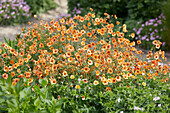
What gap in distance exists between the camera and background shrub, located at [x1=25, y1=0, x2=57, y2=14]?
7.38 m

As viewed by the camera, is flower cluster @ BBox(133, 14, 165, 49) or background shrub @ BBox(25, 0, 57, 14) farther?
background shrub @ BBox(25, 0, 57, 14)

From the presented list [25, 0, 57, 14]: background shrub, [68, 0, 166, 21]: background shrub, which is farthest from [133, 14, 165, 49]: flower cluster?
[25, 0, 57, 14]: background shrub

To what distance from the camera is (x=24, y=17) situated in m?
6.95

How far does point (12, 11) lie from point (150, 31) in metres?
4.21

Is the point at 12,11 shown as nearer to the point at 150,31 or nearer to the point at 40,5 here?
the point at 40,5

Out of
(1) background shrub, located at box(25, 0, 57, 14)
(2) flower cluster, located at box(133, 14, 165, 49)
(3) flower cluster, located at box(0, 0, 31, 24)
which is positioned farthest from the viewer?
(1) background shrub, located at box(25, 0, 57, 14)

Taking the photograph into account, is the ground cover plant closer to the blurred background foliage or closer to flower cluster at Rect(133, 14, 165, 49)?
flower cluster at Rect(133, 14, 165, 49)

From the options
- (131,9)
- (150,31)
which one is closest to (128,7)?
(131,9)

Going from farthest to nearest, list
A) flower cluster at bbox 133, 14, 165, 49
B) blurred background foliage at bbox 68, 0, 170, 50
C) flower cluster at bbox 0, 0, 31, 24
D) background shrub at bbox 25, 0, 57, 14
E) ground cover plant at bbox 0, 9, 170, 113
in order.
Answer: background shrub at bbox 25, 0, 57, 14 < flower cluster at bbox 0, 0, 31, 24 < blurred background foliage at bbox 68, 0, 170, 50 < flower cluster at bbox 133, 14, 165, 49 < ground cover plant at bbox 0, 9, 170, 113

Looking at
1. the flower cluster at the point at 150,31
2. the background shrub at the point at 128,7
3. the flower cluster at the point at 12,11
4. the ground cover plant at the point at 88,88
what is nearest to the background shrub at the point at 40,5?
the flower cluster at the point at 12,11

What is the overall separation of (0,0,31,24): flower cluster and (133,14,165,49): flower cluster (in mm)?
3567

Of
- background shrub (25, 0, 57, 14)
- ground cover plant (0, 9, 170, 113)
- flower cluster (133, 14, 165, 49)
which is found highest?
background shrub (25, 0, 57, 14)

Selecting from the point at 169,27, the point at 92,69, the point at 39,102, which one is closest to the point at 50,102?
the point at 39,102

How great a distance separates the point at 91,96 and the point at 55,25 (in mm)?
1465
